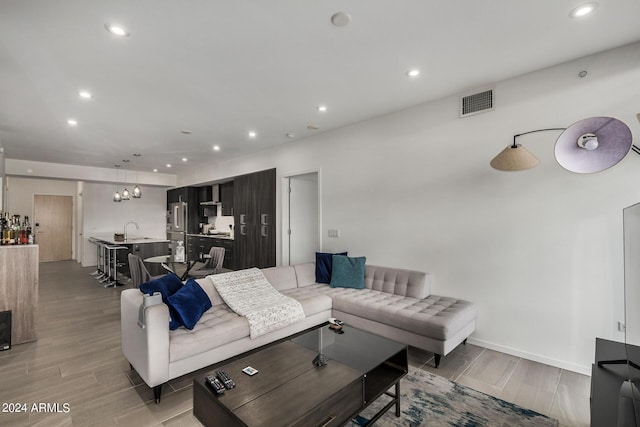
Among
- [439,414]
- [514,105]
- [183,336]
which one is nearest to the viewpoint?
[439,414]

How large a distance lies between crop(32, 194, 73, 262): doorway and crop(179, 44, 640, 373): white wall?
34.9 feet

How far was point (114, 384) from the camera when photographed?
8.09ft

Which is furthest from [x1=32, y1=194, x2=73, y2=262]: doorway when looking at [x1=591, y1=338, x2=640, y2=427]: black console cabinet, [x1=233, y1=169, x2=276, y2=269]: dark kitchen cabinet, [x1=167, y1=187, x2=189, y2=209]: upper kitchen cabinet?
[x1=591, y1=338, x2=640, y2=427]: black console cabinet

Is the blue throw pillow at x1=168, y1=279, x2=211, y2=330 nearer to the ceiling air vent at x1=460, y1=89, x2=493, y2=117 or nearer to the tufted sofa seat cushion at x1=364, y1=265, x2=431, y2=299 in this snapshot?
the tufted sofa seat cushion at x1=364, y1=265, x2=431, y2=299

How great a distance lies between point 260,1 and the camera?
1.94m

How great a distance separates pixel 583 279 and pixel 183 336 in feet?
11.8

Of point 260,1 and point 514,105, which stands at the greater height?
point 260,1

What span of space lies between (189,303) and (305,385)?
1427mm

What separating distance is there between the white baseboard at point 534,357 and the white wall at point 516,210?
0.03 ft

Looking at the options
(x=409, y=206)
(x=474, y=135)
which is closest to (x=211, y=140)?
(x=409, y=206)

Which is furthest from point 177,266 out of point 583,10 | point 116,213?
point 116,213

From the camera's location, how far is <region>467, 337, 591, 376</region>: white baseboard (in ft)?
8.84

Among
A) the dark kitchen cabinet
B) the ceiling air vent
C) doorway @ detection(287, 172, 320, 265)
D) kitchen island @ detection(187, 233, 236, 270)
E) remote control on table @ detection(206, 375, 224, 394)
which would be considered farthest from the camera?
kitchen island @ detection(187, 233, 236, 270)

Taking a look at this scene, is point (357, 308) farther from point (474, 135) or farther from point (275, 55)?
point (275, 55)
